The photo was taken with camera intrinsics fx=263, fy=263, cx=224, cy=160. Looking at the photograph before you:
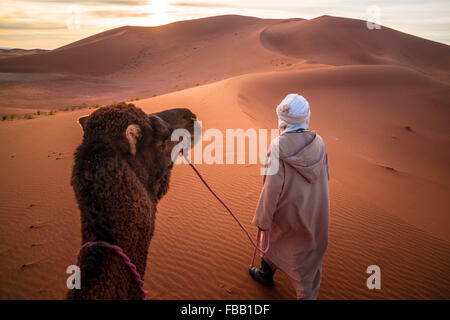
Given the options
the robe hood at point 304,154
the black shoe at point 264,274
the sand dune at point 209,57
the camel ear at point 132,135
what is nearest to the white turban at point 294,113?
the robe hood at point 304,154

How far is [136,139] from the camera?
199cm

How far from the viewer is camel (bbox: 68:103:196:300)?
1.61m

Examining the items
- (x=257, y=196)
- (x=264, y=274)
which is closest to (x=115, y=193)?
(x=264, y=274)

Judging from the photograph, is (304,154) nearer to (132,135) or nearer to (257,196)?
(132,135)

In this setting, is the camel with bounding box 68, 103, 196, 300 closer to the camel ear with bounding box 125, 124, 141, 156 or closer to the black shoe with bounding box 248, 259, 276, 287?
the camel ear with bounding box 125, 124, 141, 156

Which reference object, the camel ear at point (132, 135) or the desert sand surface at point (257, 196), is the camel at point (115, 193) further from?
the desert sand surface at point (257, 196)

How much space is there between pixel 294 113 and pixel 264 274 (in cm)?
221

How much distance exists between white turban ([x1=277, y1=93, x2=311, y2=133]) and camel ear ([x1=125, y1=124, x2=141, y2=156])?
138cm

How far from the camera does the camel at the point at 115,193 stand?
1.61m

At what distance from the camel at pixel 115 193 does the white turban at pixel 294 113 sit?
3.88 feet

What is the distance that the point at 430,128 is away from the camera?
13.7 metres

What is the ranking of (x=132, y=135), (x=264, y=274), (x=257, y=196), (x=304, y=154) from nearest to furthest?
(x=132, y=135) < (x=304, y=154) < (x=264, y=274) < (x=257, y=196)

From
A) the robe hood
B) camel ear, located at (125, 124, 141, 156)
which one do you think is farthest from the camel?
the robe hood

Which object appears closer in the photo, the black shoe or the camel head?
the camel head
